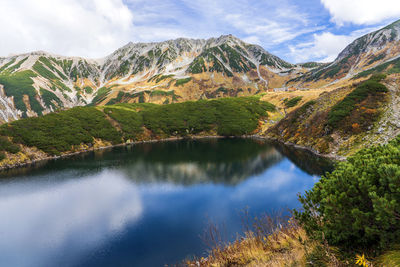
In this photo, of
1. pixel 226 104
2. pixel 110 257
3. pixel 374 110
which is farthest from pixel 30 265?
pixel 226 104

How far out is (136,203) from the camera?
112 feet

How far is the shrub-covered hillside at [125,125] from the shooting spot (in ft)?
252

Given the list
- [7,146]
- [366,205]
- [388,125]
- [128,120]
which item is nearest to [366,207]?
[366,205]

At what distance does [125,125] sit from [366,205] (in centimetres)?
10822

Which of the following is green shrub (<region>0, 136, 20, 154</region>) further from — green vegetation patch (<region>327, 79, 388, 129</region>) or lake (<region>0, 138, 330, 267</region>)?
green vegetation patch (<region>327, 79, 388, 129</region>)

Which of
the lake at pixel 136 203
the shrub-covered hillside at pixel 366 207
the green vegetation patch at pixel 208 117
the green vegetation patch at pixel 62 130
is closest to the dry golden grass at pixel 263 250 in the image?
the shrub-covered hillside at pixel 366 207

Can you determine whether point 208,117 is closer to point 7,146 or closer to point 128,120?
point 128,120

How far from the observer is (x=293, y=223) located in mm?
12773

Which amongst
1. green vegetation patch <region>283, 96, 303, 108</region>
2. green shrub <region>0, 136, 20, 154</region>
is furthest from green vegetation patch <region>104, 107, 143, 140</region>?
green vegetation patch <region>283, 96, 303, 108</region>

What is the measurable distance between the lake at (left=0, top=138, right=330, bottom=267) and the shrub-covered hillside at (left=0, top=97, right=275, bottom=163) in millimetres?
19550

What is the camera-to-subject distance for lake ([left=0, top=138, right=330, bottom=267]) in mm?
22844

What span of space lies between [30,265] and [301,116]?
8441cm

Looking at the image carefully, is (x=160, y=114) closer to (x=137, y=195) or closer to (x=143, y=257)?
(x=137, y=195)

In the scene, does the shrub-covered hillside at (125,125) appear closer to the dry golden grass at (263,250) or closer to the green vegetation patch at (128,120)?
the green vegetation patch at (128,120)
